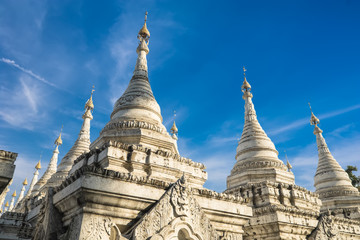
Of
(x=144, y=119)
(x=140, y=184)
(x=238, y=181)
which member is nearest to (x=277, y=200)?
(x=238, y=181)

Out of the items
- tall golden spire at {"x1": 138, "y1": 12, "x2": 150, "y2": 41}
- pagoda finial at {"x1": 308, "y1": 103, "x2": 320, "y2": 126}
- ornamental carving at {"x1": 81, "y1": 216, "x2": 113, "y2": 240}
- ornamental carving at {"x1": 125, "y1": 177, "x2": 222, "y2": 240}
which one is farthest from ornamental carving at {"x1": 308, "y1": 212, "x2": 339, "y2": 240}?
pagoda finial at {"x1": 308, "y1": 103, "x2": 320, "y2": 126}

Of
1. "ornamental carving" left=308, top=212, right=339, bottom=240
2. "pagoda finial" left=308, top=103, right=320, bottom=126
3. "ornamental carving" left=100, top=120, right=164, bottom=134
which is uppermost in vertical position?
"pagoda finial" left=308, top=103, right=320, bottom=126

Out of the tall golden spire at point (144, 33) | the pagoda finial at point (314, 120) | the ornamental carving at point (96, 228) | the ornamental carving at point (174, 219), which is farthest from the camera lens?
the pagoda finial at point (314, 120)

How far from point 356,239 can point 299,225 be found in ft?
17.9

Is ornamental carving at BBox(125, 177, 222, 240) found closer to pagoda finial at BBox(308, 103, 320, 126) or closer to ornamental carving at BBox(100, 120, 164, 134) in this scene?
ornamental carving at BBox(100, 120, 164, 134)

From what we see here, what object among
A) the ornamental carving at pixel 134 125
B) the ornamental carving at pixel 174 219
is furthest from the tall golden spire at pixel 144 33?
the ornamental carving at pixel 174 219

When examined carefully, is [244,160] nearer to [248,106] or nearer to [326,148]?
[248,106]

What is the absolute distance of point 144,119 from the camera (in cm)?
1522

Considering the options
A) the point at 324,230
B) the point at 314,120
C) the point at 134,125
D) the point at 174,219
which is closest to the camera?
the point at 174,219

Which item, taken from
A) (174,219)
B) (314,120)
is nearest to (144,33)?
(174,219)

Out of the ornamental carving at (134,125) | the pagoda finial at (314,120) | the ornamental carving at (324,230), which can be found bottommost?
the ornamental carving at (324,230)

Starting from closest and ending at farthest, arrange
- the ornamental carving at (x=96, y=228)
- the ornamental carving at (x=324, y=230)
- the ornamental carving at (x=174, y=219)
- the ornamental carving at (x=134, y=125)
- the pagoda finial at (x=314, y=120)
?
1. the ornamental carving at (x=96, y=228)
2. the ornamental carving at (x=174, y=219)
3. the ornamental carving at (x=324, y=230)
4. the ornamental carving at (x=134, y=125)
5. the pagoda finial at (x=314, y=120)

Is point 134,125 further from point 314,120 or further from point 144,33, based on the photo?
point 314,120

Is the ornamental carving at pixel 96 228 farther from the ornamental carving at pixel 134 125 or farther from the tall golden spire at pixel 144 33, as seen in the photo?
the tall golden spire at pixel 144 33
